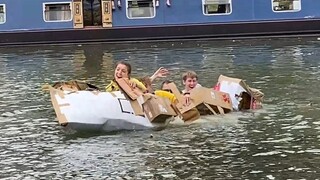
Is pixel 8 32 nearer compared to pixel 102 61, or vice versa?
pixel 102 61

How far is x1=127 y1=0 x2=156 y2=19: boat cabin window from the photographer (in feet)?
101

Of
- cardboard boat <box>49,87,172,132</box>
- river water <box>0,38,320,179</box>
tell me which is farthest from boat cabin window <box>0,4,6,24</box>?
cardboard boat <box>49,87,172,132</box>

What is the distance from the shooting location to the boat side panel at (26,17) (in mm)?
31094

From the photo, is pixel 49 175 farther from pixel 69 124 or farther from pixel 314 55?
pixel 314 55

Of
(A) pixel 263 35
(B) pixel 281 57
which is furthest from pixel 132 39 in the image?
(B) pixel 281 57

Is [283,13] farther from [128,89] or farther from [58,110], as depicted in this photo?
[58,110]

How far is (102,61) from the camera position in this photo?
22438 mm

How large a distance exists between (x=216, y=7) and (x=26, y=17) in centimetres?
798

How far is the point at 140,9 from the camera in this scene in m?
31.1

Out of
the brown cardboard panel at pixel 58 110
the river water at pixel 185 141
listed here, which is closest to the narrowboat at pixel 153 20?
the river water at pixel 185 141

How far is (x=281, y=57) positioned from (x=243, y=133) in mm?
11131

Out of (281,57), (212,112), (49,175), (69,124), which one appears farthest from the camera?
(281,57)

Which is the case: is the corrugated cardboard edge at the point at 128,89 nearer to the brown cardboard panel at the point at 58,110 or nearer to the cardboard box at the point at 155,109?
the cardboard box at the point at 155,109

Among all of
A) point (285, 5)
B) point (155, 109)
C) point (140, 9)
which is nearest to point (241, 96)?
point (155, 109)
